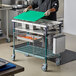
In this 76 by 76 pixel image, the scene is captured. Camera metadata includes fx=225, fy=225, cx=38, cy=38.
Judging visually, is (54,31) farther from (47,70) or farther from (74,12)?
(74,12)

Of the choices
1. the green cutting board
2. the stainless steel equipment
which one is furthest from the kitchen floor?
the green cutting board

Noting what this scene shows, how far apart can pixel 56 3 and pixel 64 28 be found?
2767 mm

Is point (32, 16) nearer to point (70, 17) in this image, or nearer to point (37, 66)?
point (37, 66)

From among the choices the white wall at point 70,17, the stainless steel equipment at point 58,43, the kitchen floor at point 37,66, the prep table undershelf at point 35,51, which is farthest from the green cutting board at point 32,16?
the white wall at point 70,17

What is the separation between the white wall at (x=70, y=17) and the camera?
6931 millimetres

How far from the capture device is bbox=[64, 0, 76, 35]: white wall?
693 centimetres

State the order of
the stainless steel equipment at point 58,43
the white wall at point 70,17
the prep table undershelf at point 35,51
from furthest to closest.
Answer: the white wall at point 70,17
the prep table undershelf at point 35,51
the stainless steel equipment at point 58,43

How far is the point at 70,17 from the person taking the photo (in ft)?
23.1

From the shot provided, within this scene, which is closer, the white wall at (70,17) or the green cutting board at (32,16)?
the green cutting board at (32,16)

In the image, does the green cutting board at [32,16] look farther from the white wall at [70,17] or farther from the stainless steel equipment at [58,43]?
the white wall at [70,17]

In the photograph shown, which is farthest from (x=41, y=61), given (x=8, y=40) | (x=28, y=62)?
(x=8, y=40)

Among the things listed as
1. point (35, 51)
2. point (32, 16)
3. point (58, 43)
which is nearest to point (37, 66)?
point (35, 51)

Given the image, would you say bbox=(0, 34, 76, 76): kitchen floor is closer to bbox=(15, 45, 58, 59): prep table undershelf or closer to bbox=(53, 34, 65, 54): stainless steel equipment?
bbox=(15, 45, 58, 59): prep table undershelf

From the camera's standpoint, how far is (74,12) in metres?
6.92
